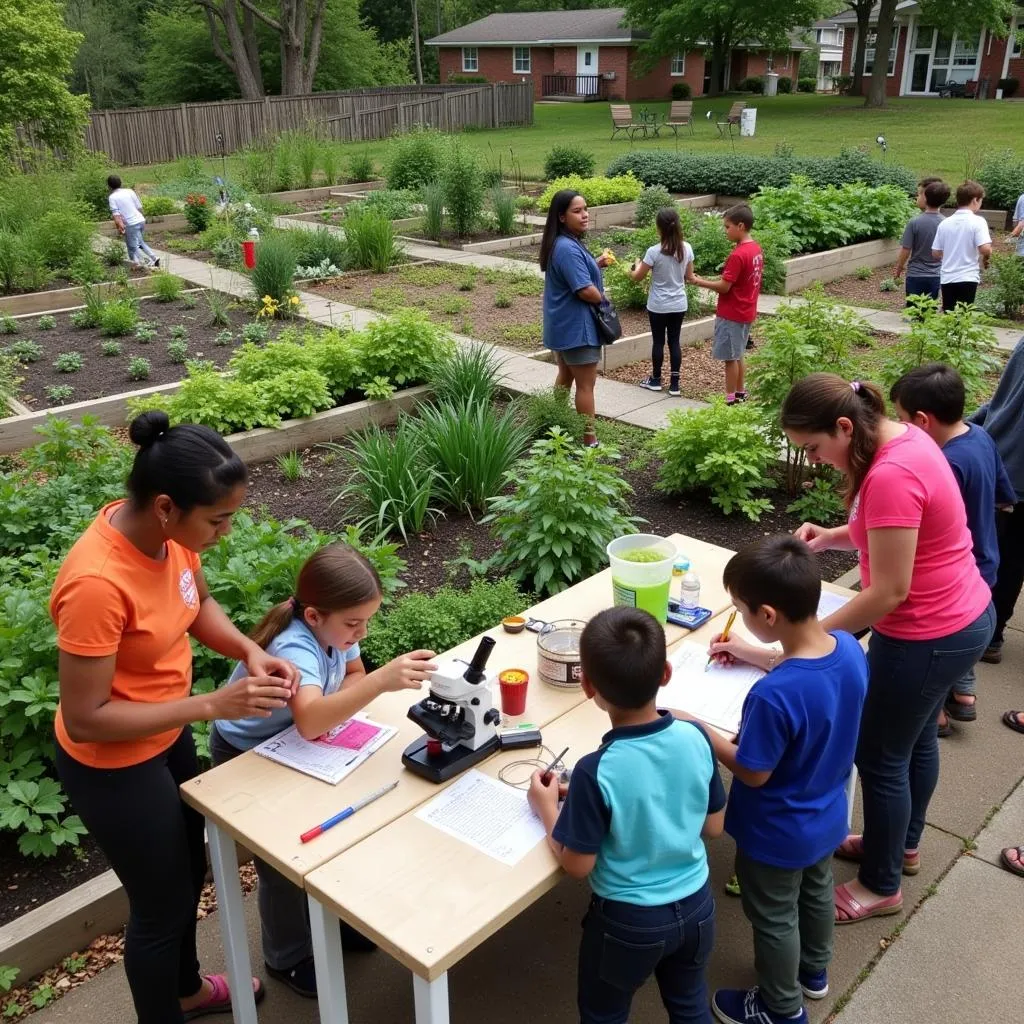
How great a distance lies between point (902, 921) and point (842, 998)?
453 millimetres

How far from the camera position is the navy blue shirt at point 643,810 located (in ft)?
7.08

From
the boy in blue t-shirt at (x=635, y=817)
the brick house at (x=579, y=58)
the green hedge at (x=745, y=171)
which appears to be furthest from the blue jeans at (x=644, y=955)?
the brick house at (x=579, y=58)

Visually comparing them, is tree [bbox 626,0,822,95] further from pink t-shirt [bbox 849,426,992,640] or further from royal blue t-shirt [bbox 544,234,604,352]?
pink t-shirt [bbox 849,426,992,640]

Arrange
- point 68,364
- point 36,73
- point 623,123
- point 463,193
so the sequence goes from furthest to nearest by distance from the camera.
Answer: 1. point 623,123
2. point 36,73
3. point 463,193
4. point 68,364

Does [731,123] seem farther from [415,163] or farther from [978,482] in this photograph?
[978,482]

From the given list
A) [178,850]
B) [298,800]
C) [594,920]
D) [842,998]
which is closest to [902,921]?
[842,998]

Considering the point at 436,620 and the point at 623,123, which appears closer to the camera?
the point at 436,620

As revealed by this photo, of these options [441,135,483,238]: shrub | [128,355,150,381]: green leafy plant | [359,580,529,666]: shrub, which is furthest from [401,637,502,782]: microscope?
[441,135,483,238]: shrub

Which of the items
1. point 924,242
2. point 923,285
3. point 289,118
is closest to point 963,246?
point 924,242

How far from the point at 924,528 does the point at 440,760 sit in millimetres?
1609

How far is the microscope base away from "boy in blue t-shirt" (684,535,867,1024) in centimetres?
66

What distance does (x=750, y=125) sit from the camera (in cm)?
3064

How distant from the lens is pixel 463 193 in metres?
15.2

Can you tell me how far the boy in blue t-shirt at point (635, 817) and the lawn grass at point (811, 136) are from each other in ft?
60.8
